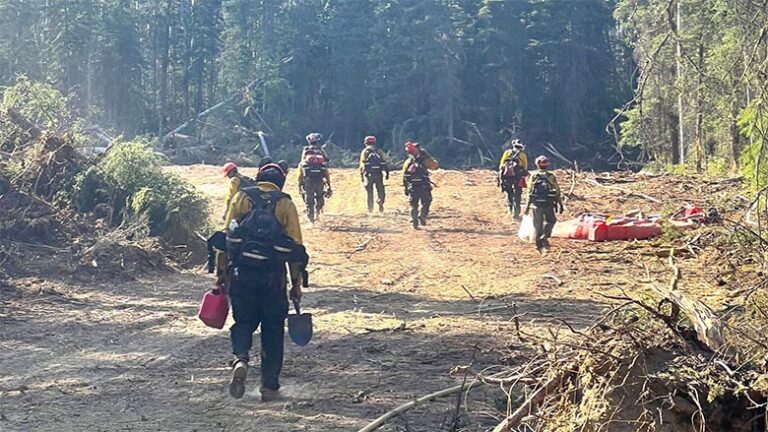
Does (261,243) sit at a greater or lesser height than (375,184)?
lesser

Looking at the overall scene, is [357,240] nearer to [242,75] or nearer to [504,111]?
[504,111]

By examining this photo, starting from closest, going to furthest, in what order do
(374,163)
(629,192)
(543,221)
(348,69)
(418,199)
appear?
(543,221) → (418,199) → (374,163) → (629,192) → (348,69)

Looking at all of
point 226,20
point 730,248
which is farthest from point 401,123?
point 730,248

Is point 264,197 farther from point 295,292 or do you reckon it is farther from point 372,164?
point 372,164

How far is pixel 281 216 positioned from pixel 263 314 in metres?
0.79

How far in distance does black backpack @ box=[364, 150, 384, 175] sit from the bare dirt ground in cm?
223

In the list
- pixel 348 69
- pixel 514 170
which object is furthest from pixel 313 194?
pixel 348 69

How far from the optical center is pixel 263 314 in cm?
723

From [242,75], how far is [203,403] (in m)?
56.9

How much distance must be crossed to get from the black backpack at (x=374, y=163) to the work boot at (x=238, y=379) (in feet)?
44.4

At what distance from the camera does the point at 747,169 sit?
10.7 meters

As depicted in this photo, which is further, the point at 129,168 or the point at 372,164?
the point at 372,164

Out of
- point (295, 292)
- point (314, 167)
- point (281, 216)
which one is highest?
point (314, 167)

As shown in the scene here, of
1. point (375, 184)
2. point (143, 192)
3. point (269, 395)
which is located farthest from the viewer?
point (375, 184)
